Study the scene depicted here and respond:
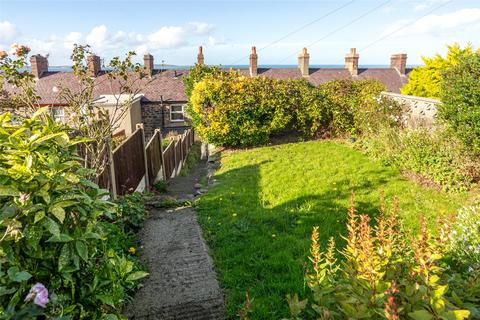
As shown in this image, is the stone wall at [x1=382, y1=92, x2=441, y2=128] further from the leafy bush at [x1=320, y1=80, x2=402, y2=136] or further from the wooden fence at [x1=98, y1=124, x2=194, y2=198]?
the wooden fence at [x1=98, y1=124, x2=194, y2=198]

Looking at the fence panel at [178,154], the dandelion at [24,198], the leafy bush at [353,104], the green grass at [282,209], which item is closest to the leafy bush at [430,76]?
the leafy bush at [353,104]

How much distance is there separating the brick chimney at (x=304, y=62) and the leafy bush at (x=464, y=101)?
2067cm

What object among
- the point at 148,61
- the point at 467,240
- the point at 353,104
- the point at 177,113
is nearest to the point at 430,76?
the point at 353,104

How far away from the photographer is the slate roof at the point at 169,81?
25234mm

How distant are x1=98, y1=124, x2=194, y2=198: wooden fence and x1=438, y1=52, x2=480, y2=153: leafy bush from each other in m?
7.31

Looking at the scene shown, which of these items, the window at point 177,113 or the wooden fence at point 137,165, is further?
the window at point 177,113

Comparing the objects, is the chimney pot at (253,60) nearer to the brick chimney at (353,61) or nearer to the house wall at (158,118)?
the house wall at (158,118)

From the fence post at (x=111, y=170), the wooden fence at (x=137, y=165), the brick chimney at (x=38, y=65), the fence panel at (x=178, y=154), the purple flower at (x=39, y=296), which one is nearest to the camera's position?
the purple flower at (x=39, y=296)

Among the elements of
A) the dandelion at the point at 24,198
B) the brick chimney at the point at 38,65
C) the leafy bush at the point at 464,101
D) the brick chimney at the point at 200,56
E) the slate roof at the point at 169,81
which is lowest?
the dandelion at the point at 24,198

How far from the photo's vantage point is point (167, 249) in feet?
15.8

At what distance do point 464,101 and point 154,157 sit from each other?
26.0 feet

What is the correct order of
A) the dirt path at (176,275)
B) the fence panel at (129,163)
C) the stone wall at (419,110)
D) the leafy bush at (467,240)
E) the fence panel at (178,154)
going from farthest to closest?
the fence panel at (178,154)
the stone wall at (419,110)
the fence panel at (129,163)
the dirt path at (176,275)
the leafy bush at (467,240)

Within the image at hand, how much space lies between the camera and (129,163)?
719cm

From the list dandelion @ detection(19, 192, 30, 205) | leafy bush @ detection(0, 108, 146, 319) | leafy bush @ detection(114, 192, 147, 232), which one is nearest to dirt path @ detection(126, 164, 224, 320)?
leafy bush @ detection(114, 192, 147, 232)
